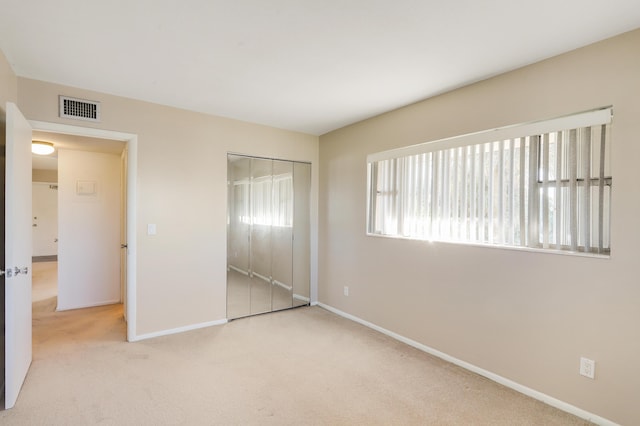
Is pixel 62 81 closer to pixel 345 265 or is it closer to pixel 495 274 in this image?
pixel 345 265

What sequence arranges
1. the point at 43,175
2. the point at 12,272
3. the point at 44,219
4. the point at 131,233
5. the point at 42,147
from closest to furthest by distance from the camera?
the point at 12,272 → the point at 131,233 → the point at 42,147 → the point at 43,175 → the point at 44,219

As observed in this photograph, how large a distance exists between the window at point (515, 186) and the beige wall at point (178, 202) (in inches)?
81.4

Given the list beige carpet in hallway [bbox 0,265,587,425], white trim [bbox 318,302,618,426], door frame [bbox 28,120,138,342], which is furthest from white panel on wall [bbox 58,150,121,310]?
white trim [bbox 318,302,618,426]

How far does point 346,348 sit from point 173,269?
6.72 feet

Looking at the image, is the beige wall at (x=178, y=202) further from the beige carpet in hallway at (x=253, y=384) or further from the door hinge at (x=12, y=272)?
the door hinge at (x=12, y=272)

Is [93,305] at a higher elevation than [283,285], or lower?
lower

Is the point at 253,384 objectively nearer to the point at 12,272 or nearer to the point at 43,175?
the point at 12,272

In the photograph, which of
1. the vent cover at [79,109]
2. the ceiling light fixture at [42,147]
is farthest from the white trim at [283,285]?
the ceiling light fixture at [42,147]

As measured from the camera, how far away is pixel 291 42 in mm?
2090

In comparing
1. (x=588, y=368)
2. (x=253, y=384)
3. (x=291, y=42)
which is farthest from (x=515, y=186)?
(x=253, y=384)

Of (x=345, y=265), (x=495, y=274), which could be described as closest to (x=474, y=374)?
(x=495, y=274)

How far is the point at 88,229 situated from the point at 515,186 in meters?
5.30

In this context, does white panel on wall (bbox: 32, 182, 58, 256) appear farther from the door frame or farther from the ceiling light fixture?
the door frame

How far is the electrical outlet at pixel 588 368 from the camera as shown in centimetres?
204
